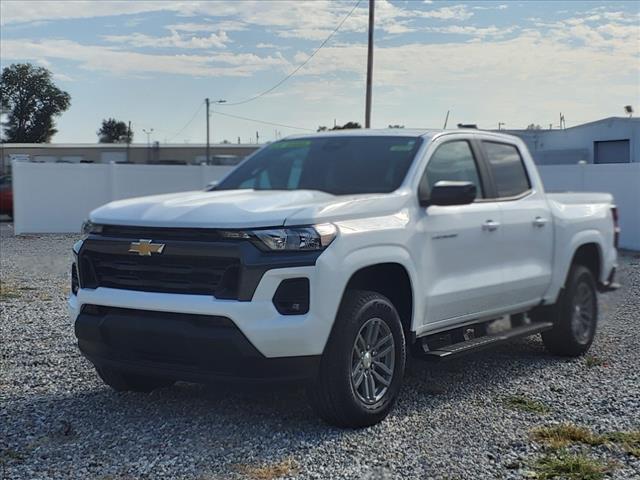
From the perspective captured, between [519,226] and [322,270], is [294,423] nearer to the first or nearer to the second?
[322,270]

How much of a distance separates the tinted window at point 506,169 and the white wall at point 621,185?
1070cm

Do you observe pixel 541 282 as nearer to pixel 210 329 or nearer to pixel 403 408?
pixel 403 408

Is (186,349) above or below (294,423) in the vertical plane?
above

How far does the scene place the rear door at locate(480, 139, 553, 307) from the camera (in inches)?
268

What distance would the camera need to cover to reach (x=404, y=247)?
562 cm

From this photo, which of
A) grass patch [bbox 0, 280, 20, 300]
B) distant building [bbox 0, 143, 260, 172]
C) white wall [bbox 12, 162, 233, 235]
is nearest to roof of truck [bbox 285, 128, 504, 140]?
grass patch [bbox 0, 280, 20, 300]

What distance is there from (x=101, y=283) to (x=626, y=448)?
132 inches

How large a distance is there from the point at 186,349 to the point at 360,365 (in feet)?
3.53

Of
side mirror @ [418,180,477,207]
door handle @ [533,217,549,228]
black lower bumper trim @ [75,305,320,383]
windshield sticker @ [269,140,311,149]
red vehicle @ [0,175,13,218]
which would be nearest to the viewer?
black lower bumper trim @ [75,305,320,383]

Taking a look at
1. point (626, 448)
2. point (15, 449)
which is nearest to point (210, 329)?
point (15, 449)

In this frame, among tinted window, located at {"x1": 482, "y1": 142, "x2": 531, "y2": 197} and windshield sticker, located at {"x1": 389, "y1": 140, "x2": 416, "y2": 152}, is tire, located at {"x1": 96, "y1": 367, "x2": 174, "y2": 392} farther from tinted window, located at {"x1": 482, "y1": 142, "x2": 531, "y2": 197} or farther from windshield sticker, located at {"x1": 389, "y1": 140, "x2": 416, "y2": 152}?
tinted window, located at {"x1": 482, "y1": 142, "x2": 531, "y2": 197}

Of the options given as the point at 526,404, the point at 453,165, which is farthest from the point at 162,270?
the point at 526,404

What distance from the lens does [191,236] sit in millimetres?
5113

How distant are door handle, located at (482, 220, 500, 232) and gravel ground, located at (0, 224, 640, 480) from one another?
3.95 feet
